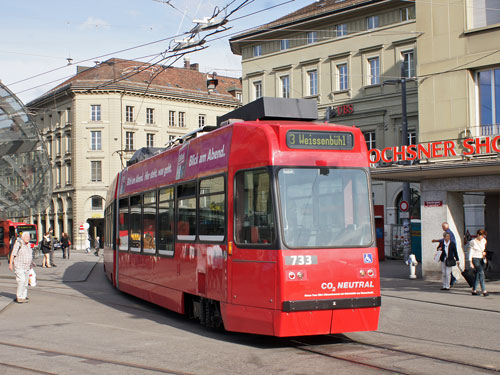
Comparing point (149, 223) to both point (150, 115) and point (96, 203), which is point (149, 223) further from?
point (150, 115)

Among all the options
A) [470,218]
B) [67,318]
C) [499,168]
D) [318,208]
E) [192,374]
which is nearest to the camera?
[192,374]

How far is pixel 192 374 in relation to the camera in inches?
288

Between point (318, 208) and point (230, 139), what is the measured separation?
1.72m

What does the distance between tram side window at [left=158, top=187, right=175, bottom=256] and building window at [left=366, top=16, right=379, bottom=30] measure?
30394mm

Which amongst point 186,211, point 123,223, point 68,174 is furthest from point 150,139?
point 186,211

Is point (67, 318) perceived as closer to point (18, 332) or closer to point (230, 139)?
point (18, 332)

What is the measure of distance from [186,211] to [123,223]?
16.7ft

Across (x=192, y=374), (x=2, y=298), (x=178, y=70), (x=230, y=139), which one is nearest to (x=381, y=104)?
(x=2, y=298)

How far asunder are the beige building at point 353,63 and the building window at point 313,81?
0.20ft

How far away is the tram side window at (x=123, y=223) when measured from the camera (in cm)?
1559

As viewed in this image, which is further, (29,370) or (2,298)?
(2,298)

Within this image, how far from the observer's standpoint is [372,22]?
40.4 m

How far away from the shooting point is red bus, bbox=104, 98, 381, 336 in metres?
8.62

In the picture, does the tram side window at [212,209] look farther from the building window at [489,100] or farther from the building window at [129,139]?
the building window at [129,139]
